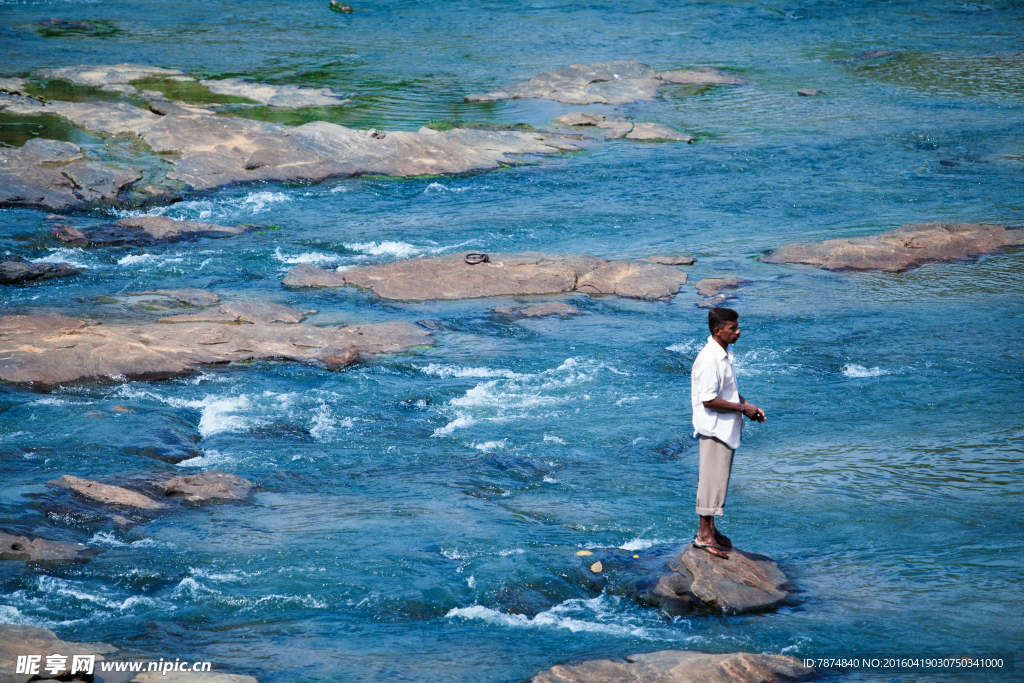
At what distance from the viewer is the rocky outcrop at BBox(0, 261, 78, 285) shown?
14.3m

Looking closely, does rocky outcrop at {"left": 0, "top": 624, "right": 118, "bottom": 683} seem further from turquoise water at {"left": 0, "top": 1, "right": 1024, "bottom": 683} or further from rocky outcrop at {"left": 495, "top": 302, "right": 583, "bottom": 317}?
rocky outcrop at {"left": 495, "top": 302, "right": 583, "bottom": 317}

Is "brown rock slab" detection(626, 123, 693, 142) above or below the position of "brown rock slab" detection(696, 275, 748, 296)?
above

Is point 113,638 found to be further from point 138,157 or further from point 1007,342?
point 138,157

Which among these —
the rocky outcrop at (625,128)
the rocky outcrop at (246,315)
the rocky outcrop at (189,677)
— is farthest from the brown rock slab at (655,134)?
the rocky outcrop at (189,677)

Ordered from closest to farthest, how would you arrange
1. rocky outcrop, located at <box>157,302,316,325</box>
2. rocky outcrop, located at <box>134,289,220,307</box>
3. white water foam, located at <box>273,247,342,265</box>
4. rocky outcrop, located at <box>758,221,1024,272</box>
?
rocky outcrop, located at <box>157,302,316,325</box>, rocky outcrop, located at <box>134,289,220,307</box>, rocky outcrop, located at <box>758,221,1024,272</box>, white water foam, located at <box>273,247,342,265</box>

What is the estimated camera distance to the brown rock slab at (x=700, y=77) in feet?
93.1

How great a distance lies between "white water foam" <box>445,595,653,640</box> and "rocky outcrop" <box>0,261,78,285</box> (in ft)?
34.4

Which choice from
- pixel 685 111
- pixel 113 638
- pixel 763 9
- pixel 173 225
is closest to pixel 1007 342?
pixel 113 638

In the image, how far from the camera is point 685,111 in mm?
25719

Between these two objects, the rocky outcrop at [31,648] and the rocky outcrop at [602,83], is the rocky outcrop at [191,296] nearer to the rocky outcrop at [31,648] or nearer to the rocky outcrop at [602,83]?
the rocky outcrop at [31,648]

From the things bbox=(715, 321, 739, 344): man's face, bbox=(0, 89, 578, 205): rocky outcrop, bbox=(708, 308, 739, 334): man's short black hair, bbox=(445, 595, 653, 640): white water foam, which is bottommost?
bbox=(445, 595, 653, 640): white water foam

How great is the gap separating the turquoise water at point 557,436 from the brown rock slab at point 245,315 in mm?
707

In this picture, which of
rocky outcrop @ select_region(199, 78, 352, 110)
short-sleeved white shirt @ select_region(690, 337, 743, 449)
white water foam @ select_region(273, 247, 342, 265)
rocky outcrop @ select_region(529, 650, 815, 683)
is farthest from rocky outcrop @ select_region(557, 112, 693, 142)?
rocky outcrop @ select_region(529, 650, 815, 683)

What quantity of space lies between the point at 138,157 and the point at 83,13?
21003mm
